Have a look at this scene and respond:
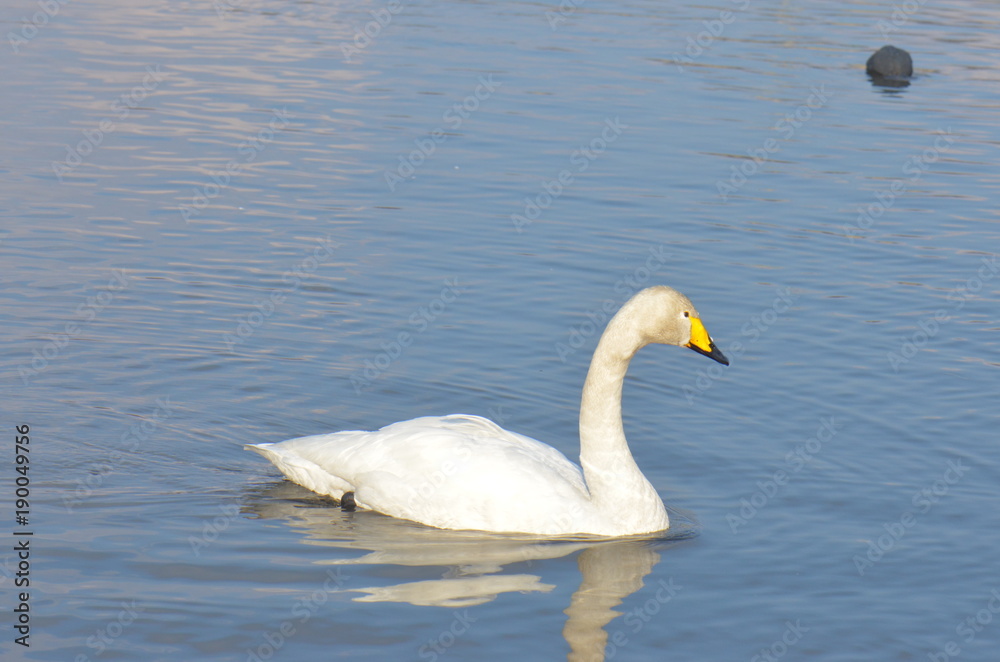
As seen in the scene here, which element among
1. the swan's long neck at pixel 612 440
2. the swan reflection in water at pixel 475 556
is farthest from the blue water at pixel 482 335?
the swan's long neck at pixel 612 440

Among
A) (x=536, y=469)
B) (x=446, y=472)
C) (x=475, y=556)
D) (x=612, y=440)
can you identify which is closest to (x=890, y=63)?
(x=612, y=440)

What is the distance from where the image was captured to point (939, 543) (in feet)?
25.6

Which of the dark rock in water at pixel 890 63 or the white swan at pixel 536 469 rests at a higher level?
the white swan at pixel 536 469

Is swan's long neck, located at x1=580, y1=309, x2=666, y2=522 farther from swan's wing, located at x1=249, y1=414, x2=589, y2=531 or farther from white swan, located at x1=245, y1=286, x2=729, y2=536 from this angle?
swan's wing, located at x1=249, y1=414, x2=589, y2=531

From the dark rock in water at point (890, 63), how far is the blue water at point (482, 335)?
1103 mm

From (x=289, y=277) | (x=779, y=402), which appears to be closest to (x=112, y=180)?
(x=289, y=277)

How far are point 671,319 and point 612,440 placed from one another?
→ 2.53ft

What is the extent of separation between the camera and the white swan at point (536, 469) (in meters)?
7.54

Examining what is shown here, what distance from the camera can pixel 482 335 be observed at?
1080cm

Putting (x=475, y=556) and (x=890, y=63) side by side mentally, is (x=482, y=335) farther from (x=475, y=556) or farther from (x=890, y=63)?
(x=890, y=63)

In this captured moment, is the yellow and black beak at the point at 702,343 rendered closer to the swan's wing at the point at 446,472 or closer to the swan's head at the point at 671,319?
the swan's head at the point at 671,319

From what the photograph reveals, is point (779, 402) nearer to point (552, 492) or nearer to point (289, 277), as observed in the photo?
point (552, 492)

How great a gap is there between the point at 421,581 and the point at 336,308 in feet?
15.0

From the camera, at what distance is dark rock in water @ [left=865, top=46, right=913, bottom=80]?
894 inches
